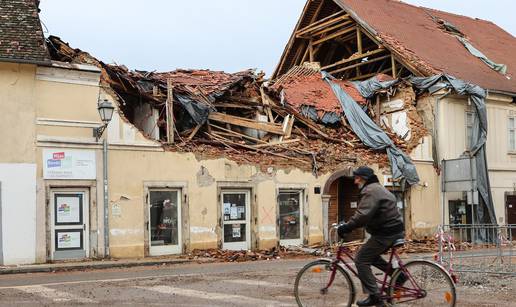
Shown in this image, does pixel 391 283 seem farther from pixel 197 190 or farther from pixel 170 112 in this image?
pixel 170 112

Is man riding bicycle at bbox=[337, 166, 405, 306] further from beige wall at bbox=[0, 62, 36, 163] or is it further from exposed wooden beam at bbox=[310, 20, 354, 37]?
exposed wooden beam at bbox=[310, 20, 354, 37]

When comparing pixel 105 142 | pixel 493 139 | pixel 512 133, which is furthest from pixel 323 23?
pixel 105 142

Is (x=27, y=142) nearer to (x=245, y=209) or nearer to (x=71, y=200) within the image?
(x=71, y=200)

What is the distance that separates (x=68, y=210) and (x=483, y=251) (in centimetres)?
1114

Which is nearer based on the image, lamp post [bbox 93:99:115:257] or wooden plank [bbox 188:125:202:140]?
lamp post [bbox 93:99:115:257]

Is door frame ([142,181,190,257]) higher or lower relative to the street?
higher

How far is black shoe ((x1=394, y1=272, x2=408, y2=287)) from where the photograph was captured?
860 cm

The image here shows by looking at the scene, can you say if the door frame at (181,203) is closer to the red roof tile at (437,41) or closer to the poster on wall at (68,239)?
the poster on wall at (68,239)

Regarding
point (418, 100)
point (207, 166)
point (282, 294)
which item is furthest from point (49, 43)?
point (418, 100)

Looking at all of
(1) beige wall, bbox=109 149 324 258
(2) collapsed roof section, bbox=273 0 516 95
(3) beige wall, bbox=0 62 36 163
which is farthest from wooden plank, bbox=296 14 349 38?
(3) beige wall, bbox=0 62 36 163

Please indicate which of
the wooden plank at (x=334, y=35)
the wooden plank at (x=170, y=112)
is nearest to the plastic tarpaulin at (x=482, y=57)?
the wooden plank at (x=334, y=35)

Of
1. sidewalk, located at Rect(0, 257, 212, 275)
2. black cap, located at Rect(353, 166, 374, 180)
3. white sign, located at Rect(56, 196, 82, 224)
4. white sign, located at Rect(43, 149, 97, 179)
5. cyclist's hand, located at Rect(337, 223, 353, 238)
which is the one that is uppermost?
white sign, located at Rect(43, 149, 97, 179)

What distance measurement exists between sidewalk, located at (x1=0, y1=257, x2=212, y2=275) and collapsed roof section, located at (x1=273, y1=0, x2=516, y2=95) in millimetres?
14867

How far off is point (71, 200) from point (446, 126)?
15.7 metres
